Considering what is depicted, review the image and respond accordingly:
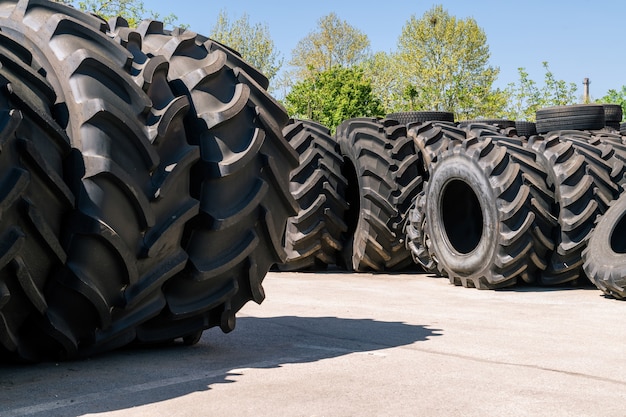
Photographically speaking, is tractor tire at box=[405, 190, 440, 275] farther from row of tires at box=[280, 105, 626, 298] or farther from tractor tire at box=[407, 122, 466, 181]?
tractor tire at box=[407, 122, 466, 181]

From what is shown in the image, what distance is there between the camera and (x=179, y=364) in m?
4.02

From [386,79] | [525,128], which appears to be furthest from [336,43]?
[525,128]

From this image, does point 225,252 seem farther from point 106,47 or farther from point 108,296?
point 106,47

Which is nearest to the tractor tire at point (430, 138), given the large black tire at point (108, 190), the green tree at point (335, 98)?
the large black tire at point (108, 190)

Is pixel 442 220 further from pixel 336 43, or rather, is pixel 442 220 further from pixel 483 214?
pixel 336 43

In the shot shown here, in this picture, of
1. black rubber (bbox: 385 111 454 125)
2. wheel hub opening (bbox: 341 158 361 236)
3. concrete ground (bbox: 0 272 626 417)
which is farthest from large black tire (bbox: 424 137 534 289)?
black rubber (bbox: 385 111 454 125)

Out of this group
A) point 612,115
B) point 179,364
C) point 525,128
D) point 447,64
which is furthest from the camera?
point 447,64

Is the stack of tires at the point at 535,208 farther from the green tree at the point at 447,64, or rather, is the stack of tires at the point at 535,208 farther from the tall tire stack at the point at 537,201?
the green tree at the point at 447,64

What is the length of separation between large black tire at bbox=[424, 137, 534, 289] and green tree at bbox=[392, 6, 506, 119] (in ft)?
126

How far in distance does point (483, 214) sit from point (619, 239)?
1340mm

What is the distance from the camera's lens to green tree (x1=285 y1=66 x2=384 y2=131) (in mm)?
30922

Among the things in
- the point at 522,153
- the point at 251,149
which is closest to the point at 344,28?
the point at 522,153

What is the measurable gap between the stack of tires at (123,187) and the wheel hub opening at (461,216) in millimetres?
5217

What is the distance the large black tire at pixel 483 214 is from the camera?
26.4 ft
